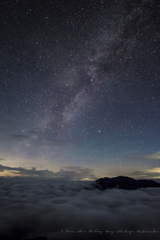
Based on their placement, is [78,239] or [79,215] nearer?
[78,239]

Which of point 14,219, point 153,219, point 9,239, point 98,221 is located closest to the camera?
point 9,239

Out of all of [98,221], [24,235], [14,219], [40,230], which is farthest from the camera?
[98,221]

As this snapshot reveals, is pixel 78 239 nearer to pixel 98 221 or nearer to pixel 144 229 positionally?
pixel 98 221

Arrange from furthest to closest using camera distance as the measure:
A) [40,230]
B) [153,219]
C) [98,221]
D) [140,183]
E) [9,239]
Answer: [140,183] < [153,219] < [98,221] < [40,230] < [9,239]

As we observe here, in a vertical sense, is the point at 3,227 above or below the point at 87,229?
above

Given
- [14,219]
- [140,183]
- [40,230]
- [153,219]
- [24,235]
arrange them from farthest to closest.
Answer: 1. [140,183]
2. [153,219]
3. [14,219]
4. [40,230]
5. [24,235]

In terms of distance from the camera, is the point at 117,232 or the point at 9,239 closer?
the point at 9,239

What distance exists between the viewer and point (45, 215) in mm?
17562

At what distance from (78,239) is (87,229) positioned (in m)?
5.38

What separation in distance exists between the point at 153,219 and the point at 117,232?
6212 mm

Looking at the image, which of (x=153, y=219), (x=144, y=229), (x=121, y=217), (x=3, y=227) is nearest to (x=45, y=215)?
(x=3, y=227)

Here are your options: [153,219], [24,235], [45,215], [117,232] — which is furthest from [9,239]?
[153,219]

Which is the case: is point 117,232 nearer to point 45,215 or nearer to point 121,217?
point 121,217

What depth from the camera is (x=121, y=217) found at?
1958 centimetres
